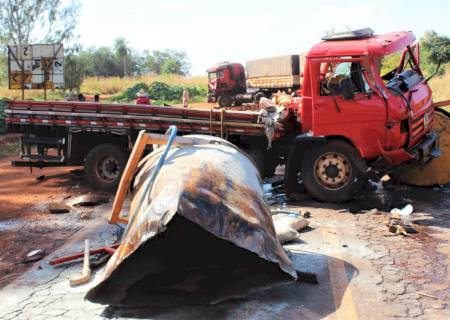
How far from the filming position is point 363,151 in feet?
28.0

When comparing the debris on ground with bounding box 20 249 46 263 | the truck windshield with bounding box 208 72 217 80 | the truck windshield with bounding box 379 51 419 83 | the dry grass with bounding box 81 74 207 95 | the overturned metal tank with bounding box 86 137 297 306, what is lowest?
the debris on ground with bounding box 20 249 46 263

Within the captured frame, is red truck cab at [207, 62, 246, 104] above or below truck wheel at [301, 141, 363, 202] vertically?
above

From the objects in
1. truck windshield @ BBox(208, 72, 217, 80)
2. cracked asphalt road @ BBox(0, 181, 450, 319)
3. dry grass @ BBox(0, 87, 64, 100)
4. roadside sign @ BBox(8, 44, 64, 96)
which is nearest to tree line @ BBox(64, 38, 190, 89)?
dry grass @ BBox(0, 87, 64, 100)

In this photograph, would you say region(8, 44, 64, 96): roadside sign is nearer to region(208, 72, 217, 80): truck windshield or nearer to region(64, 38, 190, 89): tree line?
region(208, 72, 217, 80): truck windshield

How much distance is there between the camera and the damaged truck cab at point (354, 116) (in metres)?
8.36

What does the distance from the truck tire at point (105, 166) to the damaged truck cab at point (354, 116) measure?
3443mm

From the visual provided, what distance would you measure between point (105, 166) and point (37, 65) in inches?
262

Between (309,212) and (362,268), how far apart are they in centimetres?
261

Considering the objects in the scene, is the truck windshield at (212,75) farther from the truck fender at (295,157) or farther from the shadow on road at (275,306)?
the shadow on road at (275,306)

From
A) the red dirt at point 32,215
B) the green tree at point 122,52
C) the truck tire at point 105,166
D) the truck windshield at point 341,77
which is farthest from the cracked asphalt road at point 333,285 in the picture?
the green tree at point 122,52

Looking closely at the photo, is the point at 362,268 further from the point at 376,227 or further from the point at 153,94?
the point at 153,94

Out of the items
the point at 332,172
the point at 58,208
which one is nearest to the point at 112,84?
the point at 58,208

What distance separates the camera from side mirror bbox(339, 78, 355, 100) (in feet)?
27.1

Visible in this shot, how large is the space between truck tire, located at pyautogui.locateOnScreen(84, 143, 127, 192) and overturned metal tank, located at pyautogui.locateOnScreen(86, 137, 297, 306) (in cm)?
564
